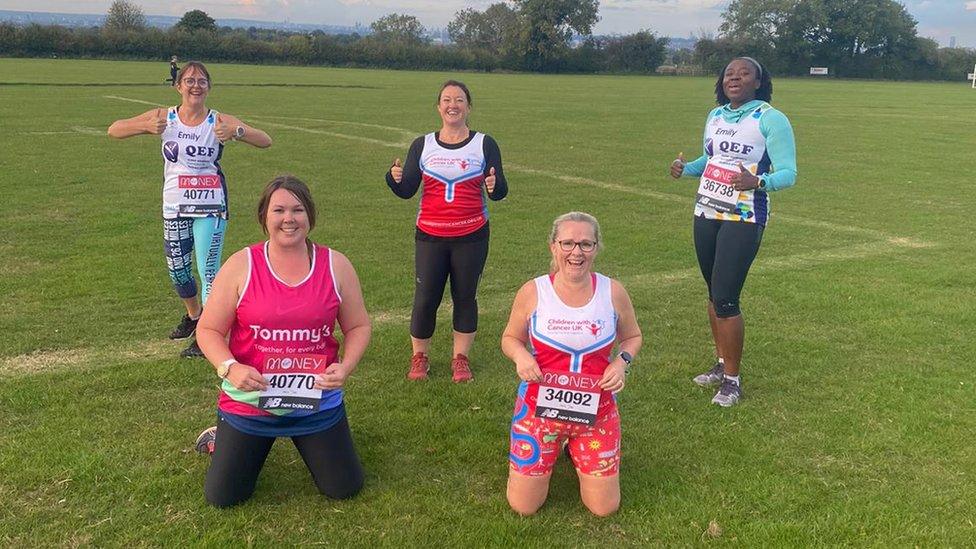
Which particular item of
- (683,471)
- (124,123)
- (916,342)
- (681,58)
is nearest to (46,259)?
(124,123)

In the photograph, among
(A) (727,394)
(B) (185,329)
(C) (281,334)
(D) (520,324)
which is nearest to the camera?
(C) (281,334)

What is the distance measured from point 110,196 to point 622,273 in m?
7.44

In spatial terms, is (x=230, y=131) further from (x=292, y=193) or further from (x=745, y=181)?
(x=745, y=181)

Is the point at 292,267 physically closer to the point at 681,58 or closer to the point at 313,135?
the point at 313,135

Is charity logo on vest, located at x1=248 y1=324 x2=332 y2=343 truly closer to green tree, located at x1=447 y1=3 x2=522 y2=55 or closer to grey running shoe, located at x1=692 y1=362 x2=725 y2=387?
grey running shoe, located at x1=692 y1=362 x2=725 y2=387

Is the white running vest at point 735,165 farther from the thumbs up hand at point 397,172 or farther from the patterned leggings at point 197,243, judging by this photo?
the patterned leggings at point 197,243

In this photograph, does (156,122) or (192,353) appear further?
(192,353)

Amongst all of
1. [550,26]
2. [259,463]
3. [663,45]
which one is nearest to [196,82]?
[259,463]

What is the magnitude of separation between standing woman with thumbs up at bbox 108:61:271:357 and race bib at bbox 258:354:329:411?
6.93 feet

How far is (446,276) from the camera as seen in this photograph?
5238mm

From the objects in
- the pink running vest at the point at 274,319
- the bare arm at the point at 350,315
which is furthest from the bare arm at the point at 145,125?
the bare arm at the point at 350,315

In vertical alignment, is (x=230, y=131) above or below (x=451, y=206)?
above

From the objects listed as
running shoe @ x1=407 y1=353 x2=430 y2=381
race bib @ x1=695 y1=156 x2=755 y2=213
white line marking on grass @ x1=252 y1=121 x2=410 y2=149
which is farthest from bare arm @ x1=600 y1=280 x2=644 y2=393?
white line marking on grass @ x1=252 y1=121 x2=410 y2=149

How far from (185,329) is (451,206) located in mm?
2328
